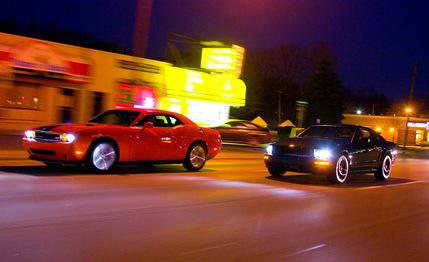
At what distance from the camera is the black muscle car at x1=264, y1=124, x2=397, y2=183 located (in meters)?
Result: 13.0

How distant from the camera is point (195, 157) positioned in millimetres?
14648

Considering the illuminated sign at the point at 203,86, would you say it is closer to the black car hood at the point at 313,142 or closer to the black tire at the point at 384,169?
the black tire at the point at 384,169

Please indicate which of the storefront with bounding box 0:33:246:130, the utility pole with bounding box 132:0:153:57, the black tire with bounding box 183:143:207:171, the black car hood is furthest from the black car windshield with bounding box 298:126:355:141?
the storefront with bounding box 0:33:246:130

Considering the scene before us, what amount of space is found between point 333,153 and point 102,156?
5292mm

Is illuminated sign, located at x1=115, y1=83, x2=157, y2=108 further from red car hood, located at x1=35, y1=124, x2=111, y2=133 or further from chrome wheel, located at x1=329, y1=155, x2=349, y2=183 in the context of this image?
chrome wheel, located at x1=329, y1=155, x2=349, y2=183

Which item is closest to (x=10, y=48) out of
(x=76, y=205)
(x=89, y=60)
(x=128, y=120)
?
(x=89, y=60)

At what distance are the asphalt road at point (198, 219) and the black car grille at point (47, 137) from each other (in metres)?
0.73

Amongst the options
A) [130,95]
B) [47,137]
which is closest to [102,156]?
[47,137]

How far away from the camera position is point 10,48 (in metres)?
21.7

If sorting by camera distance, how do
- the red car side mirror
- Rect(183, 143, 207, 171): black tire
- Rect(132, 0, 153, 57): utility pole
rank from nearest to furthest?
the red car side mirror → Rect(183, 143, 207, 171): black tire → Rect(132, 0, 153, 57): utility pole

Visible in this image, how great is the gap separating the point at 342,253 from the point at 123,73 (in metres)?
21.2

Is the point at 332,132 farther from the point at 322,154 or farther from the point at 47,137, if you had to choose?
the point at 47,137

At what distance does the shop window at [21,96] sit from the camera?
22812 mm

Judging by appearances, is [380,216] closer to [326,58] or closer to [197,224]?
[197,224]
